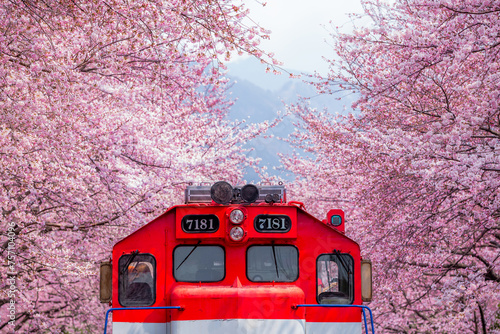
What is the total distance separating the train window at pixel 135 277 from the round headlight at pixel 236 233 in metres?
1.05

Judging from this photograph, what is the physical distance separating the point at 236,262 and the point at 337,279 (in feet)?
4.35

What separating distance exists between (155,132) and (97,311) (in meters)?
5.48

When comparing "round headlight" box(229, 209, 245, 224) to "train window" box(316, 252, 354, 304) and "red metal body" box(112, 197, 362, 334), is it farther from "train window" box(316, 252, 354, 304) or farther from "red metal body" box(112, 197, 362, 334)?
"train window" box(316, 252, 354, 304)

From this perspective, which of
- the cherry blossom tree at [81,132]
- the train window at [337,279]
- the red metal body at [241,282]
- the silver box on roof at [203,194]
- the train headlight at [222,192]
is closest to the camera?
the red metal body at [241,282]

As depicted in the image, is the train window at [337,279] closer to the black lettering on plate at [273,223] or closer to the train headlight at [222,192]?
the black lettering on plate at [273,223]

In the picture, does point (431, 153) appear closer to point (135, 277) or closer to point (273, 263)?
point (273, 263)

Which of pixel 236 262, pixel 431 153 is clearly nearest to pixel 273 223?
pixel 236 262

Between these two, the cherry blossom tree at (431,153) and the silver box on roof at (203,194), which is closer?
the silver box on roof at (203,194)

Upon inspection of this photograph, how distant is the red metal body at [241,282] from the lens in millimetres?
7766

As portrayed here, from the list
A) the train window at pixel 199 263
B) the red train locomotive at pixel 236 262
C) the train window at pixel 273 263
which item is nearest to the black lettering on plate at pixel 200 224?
the red train locomotive at pixel 236 262

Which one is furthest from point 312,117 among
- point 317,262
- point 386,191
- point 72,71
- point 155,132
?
point 317,262

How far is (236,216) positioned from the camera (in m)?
8.26

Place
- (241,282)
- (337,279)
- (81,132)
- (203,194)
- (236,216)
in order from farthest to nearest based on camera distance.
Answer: (81,132) → (203,194) → (337,279) → (236,216) → (241,282)

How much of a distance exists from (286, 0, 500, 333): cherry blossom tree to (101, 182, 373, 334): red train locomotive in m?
2.89
